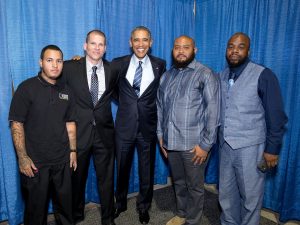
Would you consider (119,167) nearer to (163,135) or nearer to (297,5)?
(163,135)

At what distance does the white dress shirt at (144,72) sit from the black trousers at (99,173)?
648 mm

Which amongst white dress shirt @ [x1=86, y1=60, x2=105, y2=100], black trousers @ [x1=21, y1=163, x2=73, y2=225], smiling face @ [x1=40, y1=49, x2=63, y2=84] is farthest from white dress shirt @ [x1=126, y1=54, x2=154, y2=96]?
black trousers @ [x1=21, y1=163, x2=73, y2=225]

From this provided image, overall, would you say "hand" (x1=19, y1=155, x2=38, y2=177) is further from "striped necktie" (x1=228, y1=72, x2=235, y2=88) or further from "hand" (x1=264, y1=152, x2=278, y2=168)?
"hand" (x1=264, y1=152, x2=278, y2=168)

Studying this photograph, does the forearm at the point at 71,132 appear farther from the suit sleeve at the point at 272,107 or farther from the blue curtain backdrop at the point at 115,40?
the suit sleeve at the point at 272,107

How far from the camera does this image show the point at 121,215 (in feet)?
A: 9.01

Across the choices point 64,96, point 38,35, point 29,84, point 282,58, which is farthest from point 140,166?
point 282,58

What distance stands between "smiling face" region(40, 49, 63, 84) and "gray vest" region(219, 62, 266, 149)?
147 centimetres

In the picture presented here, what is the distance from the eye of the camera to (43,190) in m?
1.98

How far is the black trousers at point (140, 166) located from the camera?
2559 mm

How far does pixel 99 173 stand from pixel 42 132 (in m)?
0.73

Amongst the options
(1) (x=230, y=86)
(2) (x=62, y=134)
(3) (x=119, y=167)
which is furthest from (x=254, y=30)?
(2) (x=62, y=134)

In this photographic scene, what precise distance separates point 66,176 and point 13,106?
728mm

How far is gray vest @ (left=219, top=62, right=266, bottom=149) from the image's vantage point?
205cm

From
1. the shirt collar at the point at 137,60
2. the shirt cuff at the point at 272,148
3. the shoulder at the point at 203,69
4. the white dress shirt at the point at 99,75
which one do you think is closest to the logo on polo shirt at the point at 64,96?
the white dress shirt at the point at 99,75
